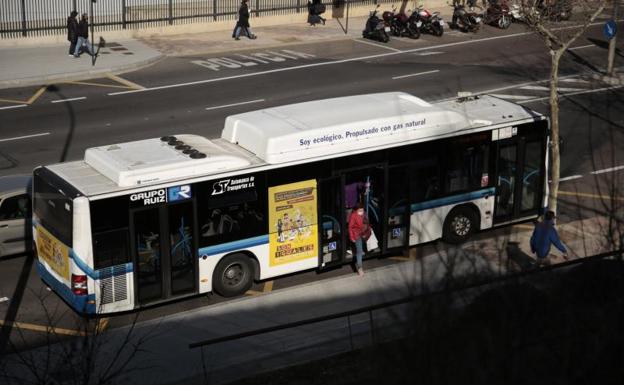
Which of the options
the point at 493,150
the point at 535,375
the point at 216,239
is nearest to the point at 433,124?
the point at 493,150

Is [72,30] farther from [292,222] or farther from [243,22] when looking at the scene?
[292,222]

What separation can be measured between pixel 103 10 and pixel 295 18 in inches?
346

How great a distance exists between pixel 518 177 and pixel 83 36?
20.6m

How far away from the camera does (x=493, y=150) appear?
2000 centimetres

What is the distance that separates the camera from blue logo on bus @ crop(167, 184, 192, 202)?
16.4 meters

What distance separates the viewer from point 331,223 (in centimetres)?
1841

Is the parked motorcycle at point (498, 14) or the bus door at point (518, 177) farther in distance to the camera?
Answer: the parked motorcycle at point (498, 14)

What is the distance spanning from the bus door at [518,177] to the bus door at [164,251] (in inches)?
269

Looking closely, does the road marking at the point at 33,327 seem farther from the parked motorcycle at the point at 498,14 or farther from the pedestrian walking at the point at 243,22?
the parked motorcycle at the point at 498,14

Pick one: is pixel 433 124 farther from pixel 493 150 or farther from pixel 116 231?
pixel 116 231

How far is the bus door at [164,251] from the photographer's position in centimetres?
1634

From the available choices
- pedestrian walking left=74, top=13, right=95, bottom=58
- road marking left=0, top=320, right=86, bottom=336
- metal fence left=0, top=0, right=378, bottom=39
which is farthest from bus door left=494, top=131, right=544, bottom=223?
metal fence left=0, top=0, right=378, bottom=39

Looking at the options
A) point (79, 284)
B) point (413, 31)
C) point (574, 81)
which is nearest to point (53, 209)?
point (79, 284)

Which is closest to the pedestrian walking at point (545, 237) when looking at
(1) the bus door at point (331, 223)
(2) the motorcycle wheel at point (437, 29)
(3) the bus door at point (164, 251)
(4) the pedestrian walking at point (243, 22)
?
(1) the bus door at point (331, 223)
